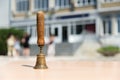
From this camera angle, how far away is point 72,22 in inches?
1708

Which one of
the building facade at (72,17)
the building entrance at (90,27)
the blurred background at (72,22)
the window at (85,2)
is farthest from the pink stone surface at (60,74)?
the window at (85,2)

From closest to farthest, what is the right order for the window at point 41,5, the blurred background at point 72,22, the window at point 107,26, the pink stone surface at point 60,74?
the pink stone surface at point 60,74 → the blurred background at point 72,22 → the window at point 107,26 → the window at point 41,5

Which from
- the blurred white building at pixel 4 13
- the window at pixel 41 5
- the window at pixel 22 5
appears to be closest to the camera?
the window at pixel 41 5

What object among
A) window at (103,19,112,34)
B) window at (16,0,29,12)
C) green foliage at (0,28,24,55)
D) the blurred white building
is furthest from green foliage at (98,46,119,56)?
the blurred white building

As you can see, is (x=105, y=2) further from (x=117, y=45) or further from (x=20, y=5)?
(x=20, y=5)

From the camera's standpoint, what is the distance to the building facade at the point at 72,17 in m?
40.3

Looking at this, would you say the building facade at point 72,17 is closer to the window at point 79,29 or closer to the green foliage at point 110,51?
the window at point 79,29

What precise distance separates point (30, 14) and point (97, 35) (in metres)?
10.8

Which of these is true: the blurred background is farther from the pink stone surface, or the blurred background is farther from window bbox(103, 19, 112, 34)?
the pink stone surface

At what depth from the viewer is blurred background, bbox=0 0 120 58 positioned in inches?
1524

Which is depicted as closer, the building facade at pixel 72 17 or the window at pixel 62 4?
the building facade at pixel 72 17

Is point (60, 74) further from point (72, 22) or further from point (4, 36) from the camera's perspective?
point (72, 22)

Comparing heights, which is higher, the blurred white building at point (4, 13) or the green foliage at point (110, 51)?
the blurred white building at point (4, 13)

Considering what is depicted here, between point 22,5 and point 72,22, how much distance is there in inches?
352
